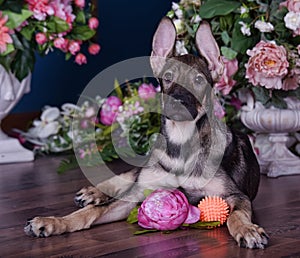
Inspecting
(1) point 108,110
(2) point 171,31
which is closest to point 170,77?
Answer: (2) point 171,31

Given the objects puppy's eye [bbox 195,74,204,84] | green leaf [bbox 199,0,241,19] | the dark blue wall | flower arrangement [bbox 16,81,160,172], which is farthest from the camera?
the dark blue wall

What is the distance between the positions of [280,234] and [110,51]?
3.06 meters

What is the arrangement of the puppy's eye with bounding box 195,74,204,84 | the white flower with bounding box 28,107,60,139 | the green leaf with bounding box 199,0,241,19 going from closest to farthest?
the puppy's eye with bounding box 195,74,204,84
the green leaf with bounding box 199,0,241,19
the white flower with bounding box 28,107,60,139

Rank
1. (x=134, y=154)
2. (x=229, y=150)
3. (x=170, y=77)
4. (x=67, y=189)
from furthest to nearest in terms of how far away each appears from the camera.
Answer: (x=134, y=154) → (x=67, y=189) → (x=229, y=150) → (x=170, y=77)

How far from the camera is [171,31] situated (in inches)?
90.9

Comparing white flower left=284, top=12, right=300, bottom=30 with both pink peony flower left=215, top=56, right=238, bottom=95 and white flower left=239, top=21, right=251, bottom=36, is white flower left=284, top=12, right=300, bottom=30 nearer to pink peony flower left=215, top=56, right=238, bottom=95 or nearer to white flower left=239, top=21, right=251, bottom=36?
white flower left=239, top=21, right=251, bottom=36

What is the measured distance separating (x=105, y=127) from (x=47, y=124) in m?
0.43

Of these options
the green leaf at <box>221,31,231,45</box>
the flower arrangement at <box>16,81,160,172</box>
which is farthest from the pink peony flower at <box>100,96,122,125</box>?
the green leaf at <box>221,31,231,45</box>

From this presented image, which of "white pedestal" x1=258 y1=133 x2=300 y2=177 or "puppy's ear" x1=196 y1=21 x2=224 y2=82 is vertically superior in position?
"puppy's ear" x1=196 y1=21 x2=224 y2=82

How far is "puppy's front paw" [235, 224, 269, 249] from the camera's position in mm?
1982

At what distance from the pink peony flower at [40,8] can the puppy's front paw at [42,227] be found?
162cm

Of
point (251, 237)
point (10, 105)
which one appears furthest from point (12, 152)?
point (251, 237)

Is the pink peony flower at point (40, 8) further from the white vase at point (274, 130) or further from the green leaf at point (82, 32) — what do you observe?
the white vase at point (274, 130)

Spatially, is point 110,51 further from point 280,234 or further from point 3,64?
point 280,234
